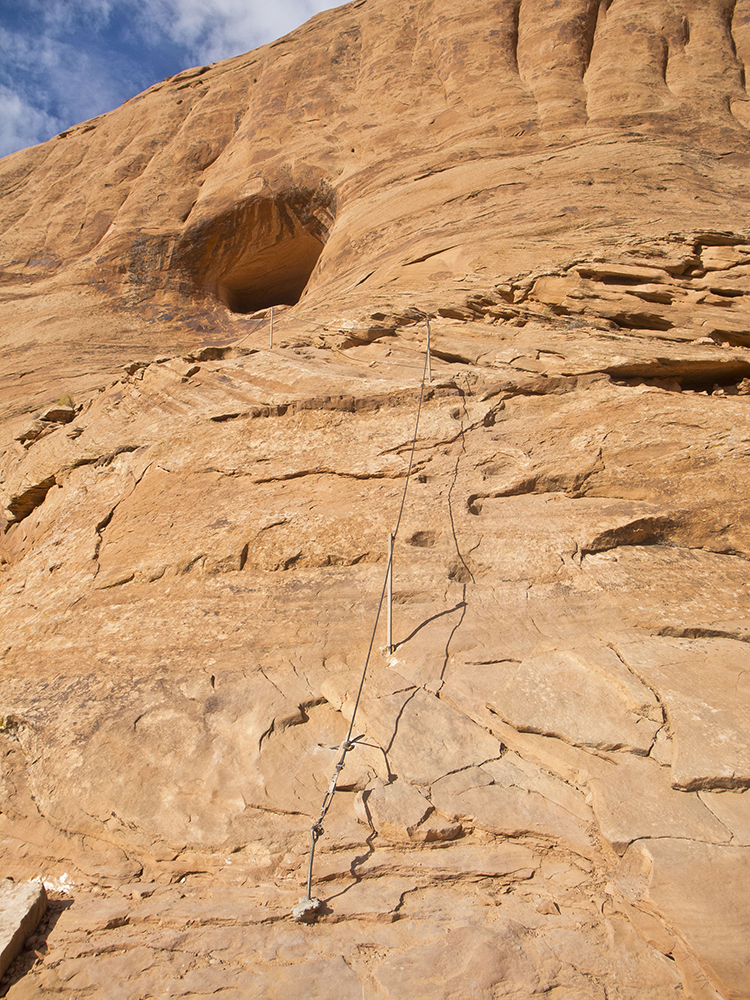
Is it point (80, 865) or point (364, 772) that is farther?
point (364, 772)

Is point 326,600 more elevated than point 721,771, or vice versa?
point 326,600

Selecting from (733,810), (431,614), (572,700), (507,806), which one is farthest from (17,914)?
(733,810)

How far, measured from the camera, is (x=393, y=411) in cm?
673

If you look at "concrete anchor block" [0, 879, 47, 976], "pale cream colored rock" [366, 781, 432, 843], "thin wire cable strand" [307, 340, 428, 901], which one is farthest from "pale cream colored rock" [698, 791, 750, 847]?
"concrete anchor block" [0, 879, 47, 976]

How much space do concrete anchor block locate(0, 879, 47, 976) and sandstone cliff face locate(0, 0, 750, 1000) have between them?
0.30 feet

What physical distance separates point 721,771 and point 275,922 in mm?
2633

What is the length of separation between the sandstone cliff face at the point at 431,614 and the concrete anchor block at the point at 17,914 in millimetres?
92

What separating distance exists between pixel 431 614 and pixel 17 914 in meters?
3.14

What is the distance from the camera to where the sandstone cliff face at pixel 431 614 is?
324 centimetres

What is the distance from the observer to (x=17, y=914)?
3.25 m

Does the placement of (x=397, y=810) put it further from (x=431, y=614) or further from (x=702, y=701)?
(x=702, y=701)

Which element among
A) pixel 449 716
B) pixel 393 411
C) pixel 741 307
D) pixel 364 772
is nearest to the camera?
pixel 364 772

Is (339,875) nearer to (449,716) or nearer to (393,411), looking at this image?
(449,716)

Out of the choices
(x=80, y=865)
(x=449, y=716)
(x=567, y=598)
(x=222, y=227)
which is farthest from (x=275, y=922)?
(x=222, y=227)
